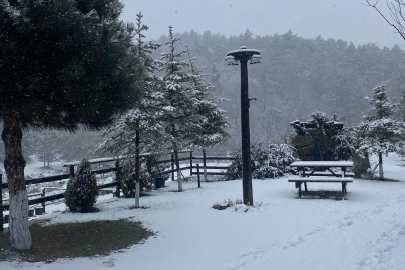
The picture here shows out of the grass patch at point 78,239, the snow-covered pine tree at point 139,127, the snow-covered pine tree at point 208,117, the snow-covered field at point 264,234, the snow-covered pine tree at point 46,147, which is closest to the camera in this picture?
the snow-covered field at point 264,234

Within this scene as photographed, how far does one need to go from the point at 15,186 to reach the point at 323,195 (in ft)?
26.0

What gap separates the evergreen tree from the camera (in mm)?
4117

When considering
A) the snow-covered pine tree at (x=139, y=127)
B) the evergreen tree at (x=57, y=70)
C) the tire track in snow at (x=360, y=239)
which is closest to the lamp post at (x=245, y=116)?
the tire track in snow at (x=360, y=239)

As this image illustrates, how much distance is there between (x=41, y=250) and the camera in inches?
206

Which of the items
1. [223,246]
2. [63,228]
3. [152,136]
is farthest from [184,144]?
[223,246]

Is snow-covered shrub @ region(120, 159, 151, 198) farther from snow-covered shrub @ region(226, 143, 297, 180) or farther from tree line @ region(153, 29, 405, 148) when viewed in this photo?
tree line @ region(153, 29, 405, 148)

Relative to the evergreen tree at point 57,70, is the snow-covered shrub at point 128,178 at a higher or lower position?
lower

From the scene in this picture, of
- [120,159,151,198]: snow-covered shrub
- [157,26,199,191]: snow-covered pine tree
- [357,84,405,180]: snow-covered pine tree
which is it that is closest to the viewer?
[120,159,151,198]: snow-covered shrub

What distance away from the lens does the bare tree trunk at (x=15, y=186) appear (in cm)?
513

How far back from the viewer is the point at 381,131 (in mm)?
12914

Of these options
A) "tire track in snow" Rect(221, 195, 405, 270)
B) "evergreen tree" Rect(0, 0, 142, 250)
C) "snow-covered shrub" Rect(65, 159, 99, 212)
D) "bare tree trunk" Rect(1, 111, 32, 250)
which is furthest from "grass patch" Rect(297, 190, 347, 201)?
"bare tree trunk" Rect(1, 111, 32, 250)

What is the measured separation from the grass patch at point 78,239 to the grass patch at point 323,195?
17.0 ft

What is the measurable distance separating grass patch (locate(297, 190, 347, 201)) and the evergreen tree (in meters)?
6.29

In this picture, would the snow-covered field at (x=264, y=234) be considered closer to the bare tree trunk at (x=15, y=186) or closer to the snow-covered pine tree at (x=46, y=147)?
the bare tree trunk at (x=15, y=186)
